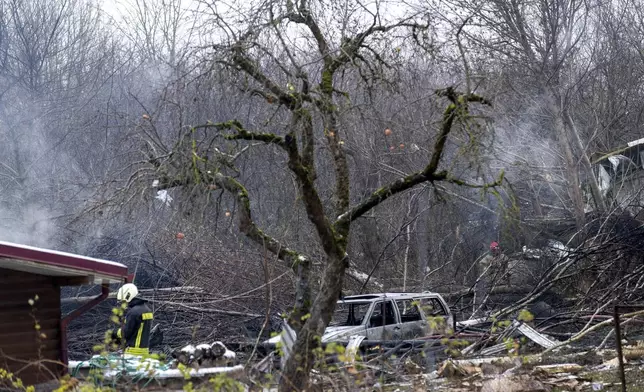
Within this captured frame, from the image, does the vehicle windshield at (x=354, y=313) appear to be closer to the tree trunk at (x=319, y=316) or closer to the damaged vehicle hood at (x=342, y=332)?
the damaged vehicle hood at (x=342, y=332)

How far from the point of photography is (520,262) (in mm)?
21125

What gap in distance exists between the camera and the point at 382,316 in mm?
16203

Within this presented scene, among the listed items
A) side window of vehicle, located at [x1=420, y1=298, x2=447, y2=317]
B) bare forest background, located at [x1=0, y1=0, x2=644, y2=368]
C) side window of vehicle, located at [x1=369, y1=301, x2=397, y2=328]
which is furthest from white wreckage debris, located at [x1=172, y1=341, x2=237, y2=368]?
side window of vehicle, located at [x1=420, y1=298, x2=447, y2=317]

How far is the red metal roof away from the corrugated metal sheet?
0.20 meters

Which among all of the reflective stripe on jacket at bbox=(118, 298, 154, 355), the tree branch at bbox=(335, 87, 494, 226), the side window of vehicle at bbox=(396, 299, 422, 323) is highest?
the tree branch at bbox=(335, 87, 494, 226)

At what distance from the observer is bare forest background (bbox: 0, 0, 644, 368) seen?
35.3 feet

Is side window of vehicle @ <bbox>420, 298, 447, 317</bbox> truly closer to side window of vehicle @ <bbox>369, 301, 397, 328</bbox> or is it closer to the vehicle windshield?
side window of vehicle @ <bbox>369, 301, 397, 328</bbox>

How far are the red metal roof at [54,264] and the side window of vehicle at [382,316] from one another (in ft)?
21.2

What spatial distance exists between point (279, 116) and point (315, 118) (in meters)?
1.93

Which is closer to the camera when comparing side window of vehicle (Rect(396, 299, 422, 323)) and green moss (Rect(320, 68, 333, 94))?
green moss (Rect(320, 68, 333, 94))

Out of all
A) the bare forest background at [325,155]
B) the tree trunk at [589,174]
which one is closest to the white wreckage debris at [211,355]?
the bare forest background at [325,155]

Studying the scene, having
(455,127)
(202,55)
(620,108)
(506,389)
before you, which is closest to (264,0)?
(202,55)

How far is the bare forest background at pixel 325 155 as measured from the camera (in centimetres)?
1077

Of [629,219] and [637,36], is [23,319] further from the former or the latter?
[637,36]
